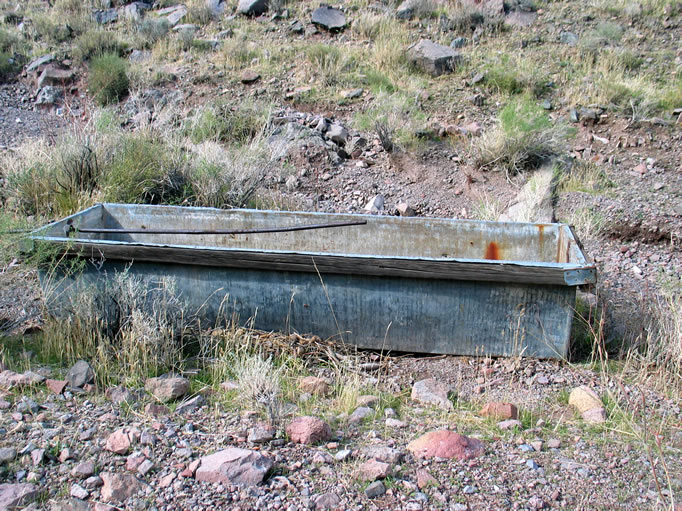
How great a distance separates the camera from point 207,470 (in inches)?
99.7

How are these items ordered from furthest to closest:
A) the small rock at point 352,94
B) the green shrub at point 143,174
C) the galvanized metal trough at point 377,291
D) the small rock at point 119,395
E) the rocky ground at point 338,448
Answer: the small rock at point 352,94 < the green shrub at point 143,174 < the galvanized metal trough at point 377,291 < the small rock at point 119,395 < the rocky ground at point 338,448

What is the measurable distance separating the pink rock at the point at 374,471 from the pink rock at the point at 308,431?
32 centimetres

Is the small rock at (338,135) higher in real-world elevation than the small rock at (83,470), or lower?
higher

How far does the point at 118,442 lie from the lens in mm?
2729

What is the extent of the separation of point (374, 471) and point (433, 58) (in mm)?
9089

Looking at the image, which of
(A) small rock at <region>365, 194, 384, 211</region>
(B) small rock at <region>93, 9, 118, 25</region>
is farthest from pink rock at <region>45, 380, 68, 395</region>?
(B) small rock at <region>93, 9, 118, 25</region>

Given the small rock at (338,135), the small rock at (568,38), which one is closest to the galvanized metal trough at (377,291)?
the small rock at (338,135)

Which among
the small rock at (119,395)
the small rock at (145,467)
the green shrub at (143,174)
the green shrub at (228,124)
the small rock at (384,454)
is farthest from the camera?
the green shrub at (228,124)

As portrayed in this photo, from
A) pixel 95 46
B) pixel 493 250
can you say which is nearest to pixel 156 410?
pixel 493 250

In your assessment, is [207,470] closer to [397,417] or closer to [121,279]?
[397,417]

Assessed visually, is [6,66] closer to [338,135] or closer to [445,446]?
[338,135]

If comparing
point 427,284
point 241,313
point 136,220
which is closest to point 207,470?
point 241,313

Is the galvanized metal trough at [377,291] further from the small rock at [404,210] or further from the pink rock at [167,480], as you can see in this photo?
the small rock at [404,210]

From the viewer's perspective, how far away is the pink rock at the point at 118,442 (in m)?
2.71
